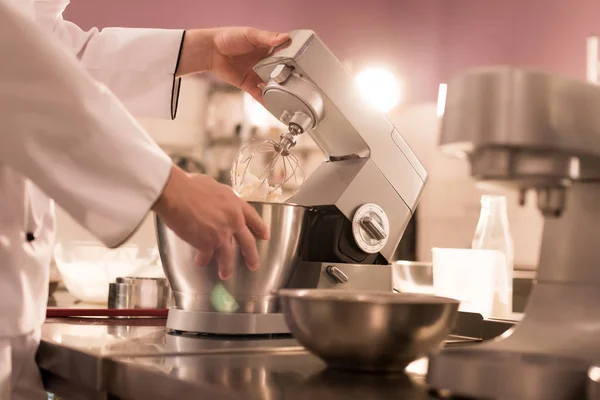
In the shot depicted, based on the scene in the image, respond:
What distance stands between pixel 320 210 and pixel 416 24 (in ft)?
11.1

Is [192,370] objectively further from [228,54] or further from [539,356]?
[228,54]

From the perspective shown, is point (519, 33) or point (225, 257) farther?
point (519, 33)

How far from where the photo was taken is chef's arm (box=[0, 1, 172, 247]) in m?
0.73

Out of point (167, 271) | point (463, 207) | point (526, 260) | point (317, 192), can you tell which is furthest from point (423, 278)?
point (463, 207)

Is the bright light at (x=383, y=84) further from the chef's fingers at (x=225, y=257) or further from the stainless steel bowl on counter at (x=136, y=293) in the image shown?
the chef's fingers at (x=225, y=257)

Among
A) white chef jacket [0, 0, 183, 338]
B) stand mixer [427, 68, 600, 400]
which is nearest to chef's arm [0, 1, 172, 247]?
white chef jacket [0, 0, 183, 338]

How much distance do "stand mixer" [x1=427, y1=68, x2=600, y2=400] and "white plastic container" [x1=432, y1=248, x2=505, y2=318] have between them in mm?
527

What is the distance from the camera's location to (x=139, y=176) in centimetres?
74

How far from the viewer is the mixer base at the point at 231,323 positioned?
0.96 m

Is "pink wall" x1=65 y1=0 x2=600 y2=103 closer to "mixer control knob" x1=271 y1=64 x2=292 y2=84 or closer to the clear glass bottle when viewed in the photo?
the clear glass bottle

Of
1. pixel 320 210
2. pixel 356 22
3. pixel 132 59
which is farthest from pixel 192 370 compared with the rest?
pixel 356 22

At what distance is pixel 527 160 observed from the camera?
21.1 inches

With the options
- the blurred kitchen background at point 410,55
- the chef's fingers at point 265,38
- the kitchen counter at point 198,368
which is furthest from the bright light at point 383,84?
the kitchen counter at point 198,368

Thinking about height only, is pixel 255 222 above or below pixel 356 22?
below
